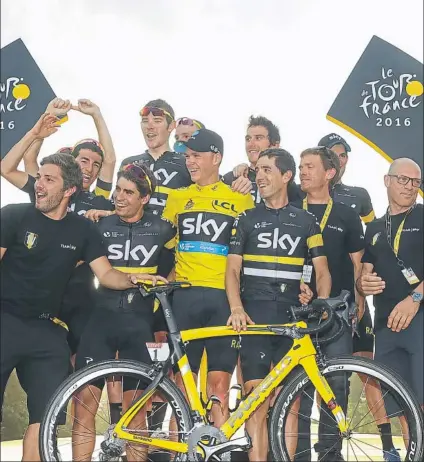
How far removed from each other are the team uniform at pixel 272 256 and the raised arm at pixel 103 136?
127cm

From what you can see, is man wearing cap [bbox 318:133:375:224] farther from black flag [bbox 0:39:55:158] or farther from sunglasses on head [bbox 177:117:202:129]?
black flag [bbox 0:39:55:158]

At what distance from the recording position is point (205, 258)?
4113 mm

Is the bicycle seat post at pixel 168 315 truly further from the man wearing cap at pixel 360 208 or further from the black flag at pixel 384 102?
the black flag at pixel 384 102

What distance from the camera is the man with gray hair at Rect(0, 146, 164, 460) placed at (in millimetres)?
3475

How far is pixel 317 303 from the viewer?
3447 millimetres

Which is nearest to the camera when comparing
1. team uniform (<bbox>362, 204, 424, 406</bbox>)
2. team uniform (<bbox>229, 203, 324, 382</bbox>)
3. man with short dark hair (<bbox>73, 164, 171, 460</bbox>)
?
man with short dark hair (<bbox>73, 164, 171, 460</bbox>)

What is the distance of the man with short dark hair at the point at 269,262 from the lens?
3.82 meters

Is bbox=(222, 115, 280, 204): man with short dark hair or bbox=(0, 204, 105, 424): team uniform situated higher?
bbox=(222, 115, 280, 204): man with short dark hair

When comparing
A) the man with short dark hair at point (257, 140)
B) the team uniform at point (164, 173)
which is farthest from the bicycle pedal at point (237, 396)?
the man with short dark hair at point (257, 140)

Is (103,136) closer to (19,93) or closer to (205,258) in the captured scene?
(205,258)

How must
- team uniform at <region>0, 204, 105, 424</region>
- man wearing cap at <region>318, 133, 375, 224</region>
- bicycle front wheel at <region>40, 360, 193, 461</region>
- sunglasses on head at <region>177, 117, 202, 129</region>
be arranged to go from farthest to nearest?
sunglasses on head at <region>177, 117, 202, 129</region>, man wearing cap at <region>318, 133, 375, 224</region>, team uniform at <region>0, 204, 105, 424</region>, bicycle front wheel at <region>40, 360, 193, 461</region>

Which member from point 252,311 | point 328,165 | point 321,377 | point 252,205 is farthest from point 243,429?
point 328,165

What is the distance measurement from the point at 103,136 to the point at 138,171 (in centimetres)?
70

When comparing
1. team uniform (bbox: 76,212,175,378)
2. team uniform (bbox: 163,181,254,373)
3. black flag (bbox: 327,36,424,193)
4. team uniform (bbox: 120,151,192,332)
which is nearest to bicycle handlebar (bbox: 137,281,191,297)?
team uniform (bbox: 76,212,175,378)
